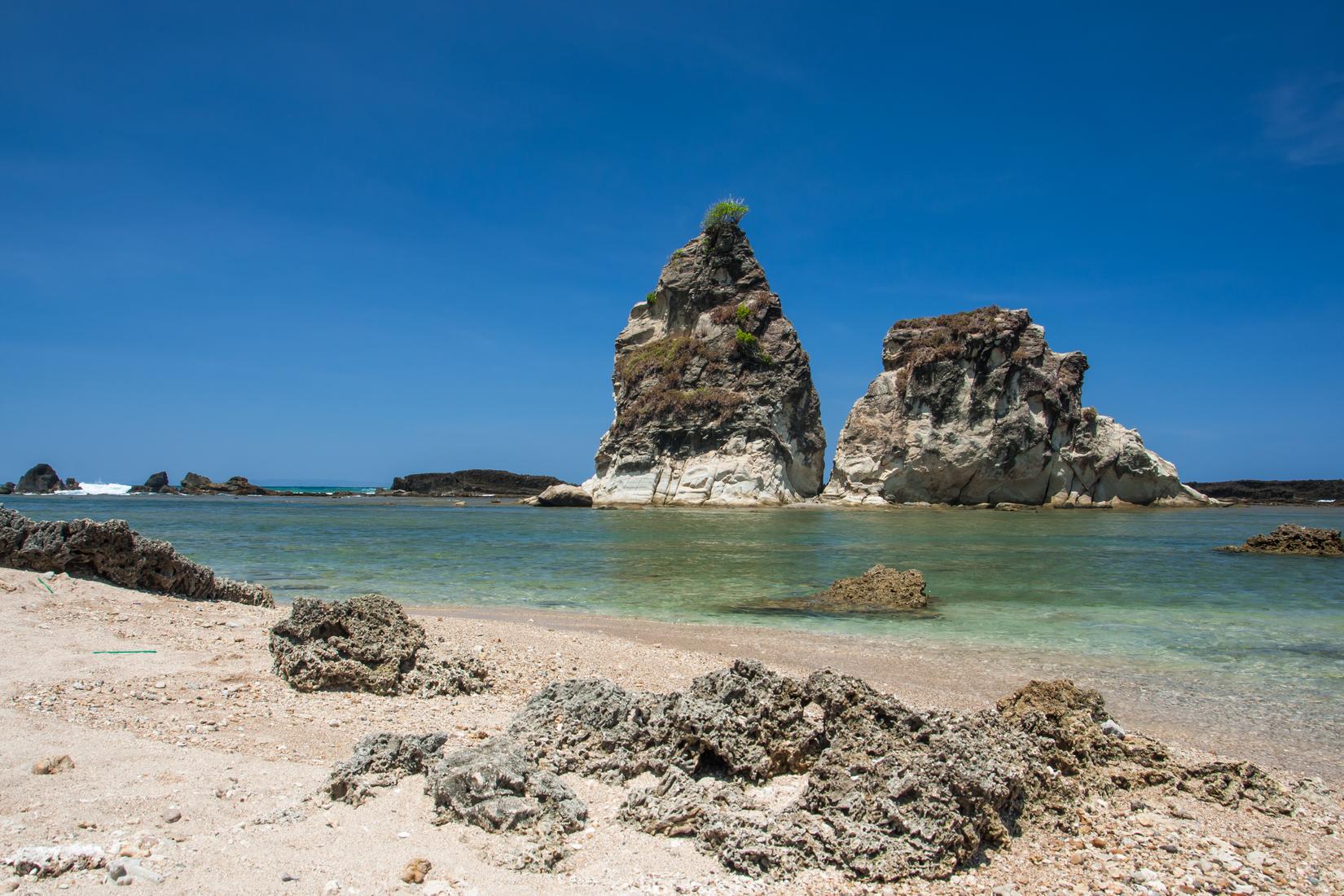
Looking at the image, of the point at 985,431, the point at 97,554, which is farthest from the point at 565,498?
the point at 97,554

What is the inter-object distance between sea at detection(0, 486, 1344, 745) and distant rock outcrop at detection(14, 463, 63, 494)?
78.9 meters

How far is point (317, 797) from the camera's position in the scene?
13.2 ft

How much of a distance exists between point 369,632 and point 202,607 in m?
4.16

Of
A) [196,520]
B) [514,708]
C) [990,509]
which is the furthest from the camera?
[990,509]

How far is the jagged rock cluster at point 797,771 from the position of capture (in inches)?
148

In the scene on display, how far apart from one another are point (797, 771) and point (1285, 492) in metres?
109

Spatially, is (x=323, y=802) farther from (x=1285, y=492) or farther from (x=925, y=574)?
(x=1285, y=492)

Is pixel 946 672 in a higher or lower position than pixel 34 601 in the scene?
lower

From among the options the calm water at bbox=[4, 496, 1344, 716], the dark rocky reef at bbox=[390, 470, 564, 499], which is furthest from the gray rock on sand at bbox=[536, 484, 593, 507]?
the dark rocky reef at bbox=[390, 470, 564, 499]

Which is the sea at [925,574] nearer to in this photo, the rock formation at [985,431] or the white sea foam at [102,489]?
the rock formation at [985,431]

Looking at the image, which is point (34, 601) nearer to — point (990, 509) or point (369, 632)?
point (369, 632)

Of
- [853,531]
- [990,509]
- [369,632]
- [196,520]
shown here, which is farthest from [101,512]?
[990,509]

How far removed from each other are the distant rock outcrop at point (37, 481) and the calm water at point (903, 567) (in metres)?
76.2

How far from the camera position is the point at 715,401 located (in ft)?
190
